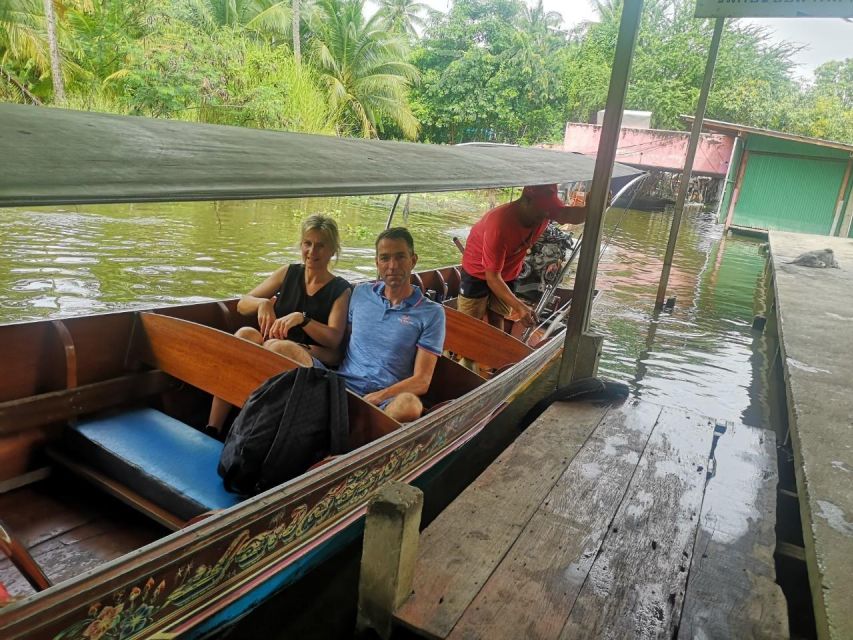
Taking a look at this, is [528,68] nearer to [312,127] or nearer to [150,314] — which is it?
[312,127]

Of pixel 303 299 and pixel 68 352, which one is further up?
pixel 303 299

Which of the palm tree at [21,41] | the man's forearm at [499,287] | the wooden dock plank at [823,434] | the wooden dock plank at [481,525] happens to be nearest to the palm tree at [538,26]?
the palm tree at [21,41]

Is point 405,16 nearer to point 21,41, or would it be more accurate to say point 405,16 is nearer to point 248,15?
point 248,15

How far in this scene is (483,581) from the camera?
229 cm

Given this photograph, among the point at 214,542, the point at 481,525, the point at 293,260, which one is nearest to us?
the point at 214,542

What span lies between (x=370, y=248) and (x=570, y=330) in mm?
8167

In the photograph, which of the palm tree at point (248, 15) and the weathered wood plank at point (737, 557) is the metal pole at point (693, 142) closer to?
the weathered wood plank at point (737, 557)

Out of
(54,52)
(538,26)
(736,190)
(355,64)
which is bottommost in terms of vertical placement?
(736,190)

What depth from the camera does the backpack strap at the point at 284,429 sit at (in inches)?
99.2

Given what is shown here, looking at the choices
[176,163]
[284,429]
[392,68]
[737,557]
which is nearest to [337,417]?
[284,429]

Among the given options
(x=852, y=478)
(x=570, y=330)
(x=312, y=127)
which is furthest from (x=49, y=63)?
(x=852, y=478)

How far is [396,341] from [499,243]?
5.45 feet

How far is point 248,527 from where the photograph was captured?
2.18 m

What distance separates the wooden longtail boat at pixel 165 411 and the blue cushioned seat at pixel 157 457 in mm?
14
